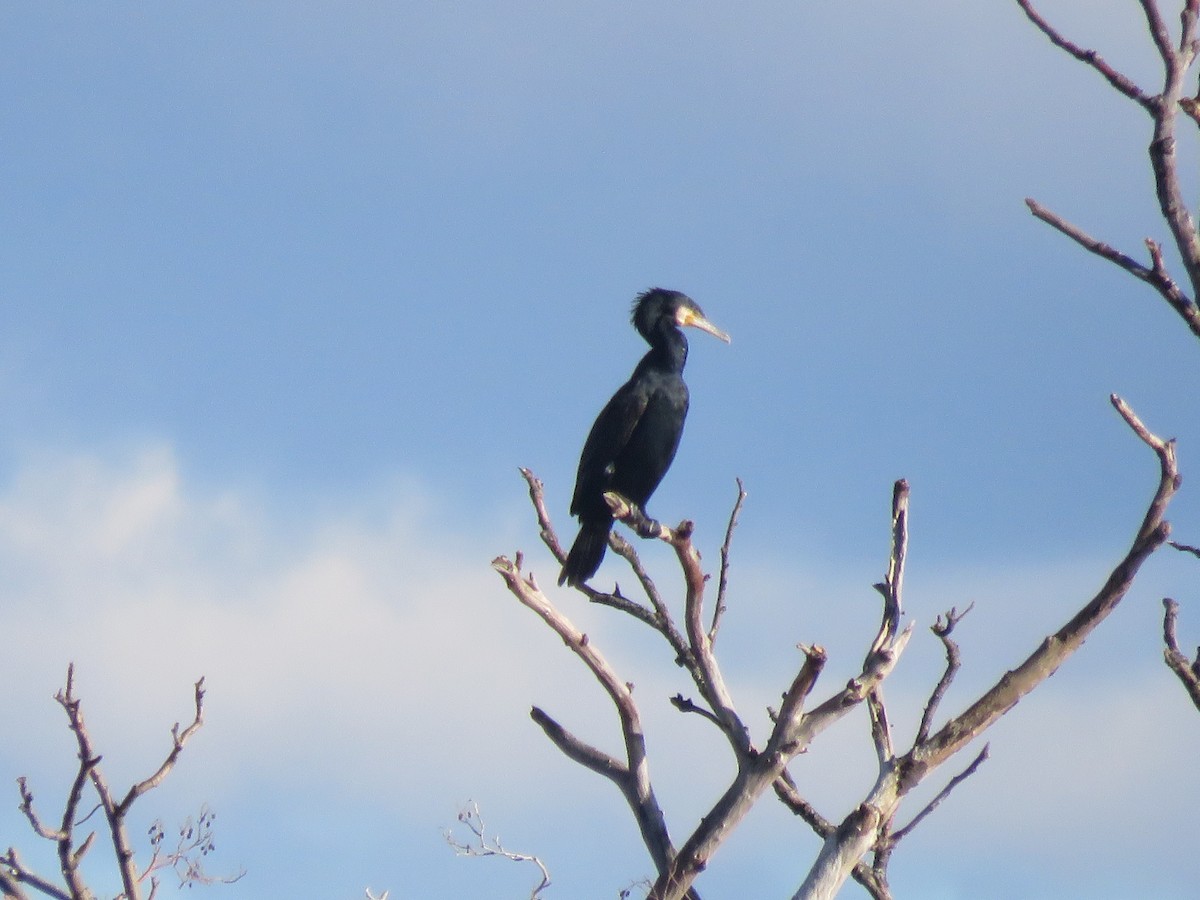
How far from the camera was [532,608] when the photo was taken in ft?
16.2

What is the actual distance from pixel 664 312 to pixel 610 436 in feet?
3.53

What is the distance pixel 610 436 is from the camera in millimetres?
7859

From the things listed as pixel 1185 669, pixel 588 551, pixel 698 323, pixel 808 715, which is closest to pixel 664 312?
pixel 698 323

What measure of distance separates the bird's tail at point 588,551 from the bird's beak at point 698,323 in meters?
1.76

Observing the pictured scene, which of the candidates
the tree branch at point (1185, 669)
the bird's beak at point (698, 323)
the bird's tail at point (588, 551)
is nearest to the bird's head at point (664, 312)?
the bird's beak at point (698, 323)

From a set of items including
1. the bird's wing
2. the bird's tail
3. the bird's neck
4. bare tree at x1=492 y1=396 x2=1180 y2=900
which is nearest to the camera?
bare tree at x1=492 y1=396 x2=1180 y2=900

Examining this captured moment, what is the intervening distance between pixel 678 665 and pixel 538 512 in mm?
1078

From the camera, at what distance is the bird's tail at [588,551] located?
24.2 ft

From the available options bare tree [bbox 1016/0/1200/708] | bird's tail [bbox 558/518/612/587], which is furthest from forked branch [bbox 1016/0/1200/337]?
bird's tail [bbox 558/518/612/587]

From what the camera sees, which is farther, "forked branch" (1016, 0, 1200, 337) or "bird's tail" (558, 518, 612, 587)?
"bird's tail" (558, 518, 612, 587)

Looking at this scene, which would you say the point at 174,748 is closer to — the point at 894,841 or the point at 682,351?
the point at 894,841

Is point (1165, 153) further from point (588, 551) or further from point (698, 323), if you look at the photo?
point (698, 323)

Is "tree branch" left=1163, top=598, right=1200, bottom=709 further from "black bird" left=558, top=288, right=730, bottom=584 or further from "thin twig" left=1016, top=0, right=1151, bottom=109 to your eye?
"black bird" left=558, top=288, right=730, bottom=584

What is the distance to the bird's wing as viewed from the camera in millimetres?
7840
